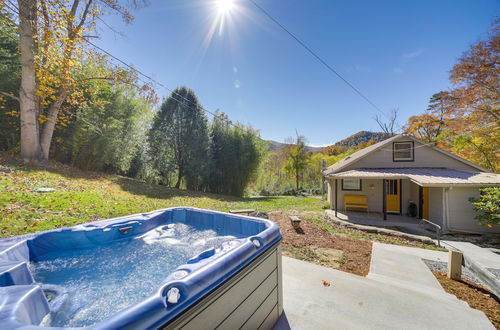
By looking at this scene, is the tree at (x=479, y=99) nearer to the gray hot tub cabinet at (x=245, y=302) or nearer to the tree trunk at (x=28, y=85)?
the gray hot tub cabinet at (x=245, y=302)

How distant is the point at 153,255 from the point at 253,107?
9.52 meters

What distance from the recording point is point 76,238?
3.28m

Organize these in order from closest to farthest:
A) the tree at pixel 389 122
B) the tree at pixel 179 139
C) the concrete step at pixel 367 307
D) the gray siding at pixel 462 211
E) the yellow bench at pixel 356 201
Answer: the concrete step at pixel 367 307 < the gray siding at pixel 462 211 < the yellow bench at pixel 356 201 < the tree at pixel 179 139 < the tree at pixel 389 122

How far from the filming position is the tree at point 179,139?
13.7m

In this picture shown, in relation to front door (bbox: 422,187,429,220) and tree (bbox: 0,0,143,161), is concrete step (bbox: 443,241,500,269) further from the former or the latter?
tree (bbox: 0,0,143,161)

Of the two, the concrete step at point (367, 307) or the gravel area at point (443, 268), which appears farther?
the gravel area at point (443, 268)

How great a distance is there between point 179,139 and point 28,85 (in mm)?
7697

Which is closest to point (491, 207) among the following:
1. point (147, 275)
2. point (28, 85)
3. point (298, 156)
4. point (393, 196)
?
point (393, 196)

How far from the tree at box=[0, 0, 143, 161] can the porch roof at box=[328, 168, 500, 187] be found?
36.3 feet

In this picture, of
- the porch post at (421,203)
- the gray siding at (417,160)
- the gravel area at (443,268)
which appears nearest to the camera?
the gravel area at (443,268)

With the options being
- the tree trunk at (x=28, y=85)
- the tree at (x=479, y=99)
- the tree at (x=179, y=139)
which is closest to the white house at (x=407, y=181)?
the tree at (x=479, y=99)

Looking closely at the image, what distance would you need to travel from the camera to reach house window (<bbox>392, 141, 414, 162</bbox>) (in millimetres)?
8625

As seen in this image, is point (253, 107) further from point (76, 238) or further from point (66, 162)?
point (66, 162)

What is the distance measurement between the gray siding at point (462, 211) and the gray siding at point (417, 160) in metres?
2.08
